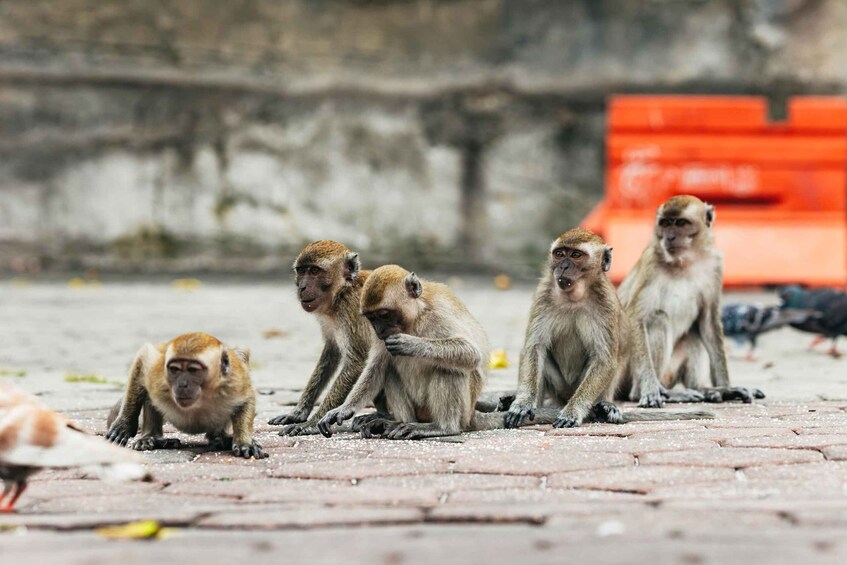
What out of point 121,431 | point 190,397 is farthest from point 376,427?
point 121,431

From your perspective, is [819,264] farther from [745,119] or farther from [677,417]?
[677,417]

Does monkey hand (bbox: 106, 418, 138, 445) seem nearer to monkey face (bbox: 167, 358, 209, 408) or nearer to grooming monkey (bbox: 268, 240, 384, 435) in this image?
monkey face (bbox: 167, 358, 209, 408)

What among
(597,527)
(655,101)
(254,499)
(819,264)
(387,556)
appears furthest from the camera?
(655,101)

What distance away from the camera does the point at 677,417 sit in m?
5.70

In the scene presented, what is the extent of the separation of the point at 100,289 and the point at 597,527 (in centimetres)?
1010

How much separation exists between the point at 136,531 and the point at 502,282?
34.1ft

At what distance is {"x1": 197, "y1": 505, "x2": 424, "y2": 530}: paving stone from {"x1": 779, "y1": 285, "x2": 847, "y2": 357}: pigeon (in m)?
5.05

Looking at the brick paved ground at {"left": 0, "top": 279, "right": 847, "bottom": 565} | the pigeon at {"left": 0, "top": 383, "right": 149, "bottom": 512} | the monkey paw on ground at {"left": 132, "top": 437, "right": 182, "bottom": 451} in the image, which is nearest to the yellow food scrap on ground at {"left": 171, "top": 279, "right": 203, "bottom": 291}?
the brick paved ground at {"left": 0, "top": 279, "right": 847, "bottom": 565}

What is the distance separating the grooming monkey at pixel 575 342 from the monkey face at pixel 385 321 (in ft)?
2.35

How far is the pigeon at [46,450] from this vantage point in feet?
11.7

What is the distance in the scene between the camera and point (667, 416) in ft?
18.7

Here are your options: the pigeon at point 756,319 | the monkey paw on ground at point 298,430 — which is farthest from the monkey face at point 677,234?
the monkey paw on ground at point 298,430

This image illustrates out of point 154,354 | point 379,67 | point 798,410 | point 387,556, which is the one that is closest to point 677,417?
point 798,410

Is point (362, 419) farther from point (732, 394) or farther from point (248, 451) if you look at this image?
point (732, 394)
